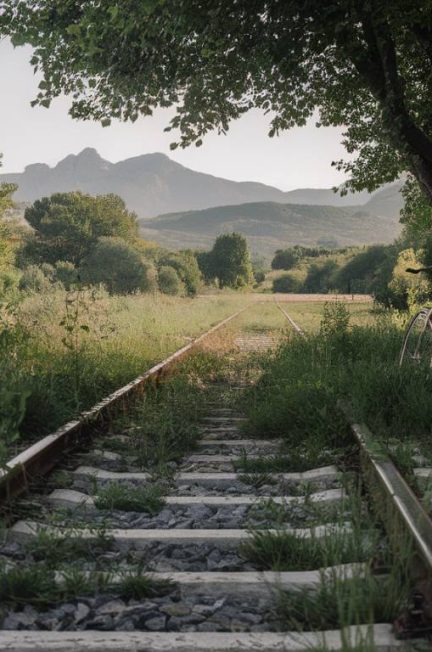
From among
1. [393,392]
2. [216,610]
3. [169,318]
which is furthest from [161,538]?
[169,318]

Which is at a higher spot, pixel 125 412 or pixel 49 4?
pixel 49 4

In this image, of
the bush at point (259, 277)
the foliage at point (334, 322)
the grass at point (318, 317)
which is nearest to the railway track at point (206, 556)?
the foliage at point (334, 322)

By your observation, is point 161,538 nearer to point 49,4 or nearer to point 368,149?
point 49,4

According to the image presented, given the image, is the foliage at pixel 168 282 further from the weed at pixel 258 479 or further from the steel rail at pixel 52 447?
the weed at pixel 258 479

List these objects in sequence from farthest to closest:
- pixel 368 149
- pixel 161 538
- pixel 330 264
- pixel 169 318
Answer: pixel 330 264
pixel 169 318
pixel 368 149
pixel 161 538

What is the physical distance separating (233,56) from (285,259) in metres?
130

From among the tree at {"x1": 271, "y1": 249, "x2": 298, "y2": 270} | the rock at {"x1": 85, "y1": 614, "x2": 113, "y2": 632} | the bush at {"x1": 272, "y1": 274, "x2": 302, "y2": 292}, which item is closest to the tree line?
the bush at {"x1": 272, "y1": 274, "x2": 302, "y2": 292}

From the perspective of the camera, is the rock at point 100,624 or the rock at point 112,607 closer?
the rock at point 100,624

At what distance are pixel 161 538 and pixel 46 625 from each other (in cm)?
90

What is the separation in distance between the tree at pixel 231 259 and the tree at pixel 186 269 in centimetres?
2258

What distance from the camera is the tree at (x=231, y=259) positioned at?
92.8 meters

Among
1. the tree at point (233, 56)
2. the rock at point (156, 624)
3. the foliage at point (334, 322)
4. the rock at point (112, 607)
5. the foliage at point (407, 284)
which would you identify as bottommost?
the rock at point (112, 607)

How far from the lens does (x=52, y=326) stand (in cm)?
1111

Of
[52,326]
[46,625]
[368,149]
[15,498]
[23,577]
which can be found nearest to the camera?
[46,625]
